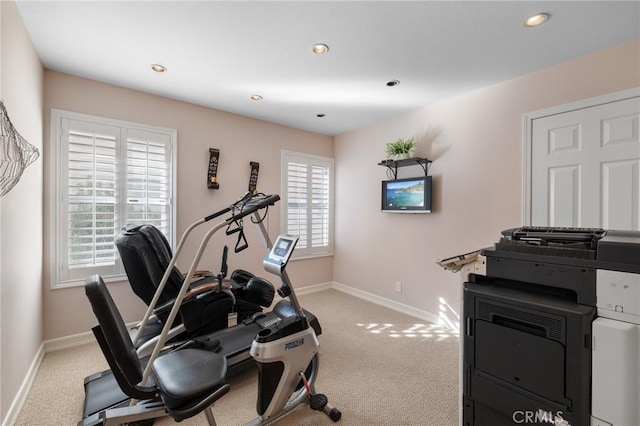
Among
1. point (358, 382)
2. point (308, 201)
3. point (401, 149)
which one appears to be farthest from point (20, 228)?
point (401, 149)

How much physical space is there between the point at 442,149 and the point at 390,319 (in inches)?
82.6

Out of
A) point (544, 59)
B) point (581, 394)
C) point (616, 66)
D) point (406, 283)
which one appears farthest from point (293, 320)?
point (616, 66)

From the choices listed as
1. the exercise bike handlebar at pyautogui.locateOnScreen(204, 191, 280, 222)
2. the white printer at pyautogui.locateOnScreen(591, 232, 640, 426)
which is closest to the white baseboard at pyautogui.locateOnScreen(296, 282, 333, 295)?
the exercise bike handlebar at pyautogui.locateOnScreen(204, 191, 280, 222)

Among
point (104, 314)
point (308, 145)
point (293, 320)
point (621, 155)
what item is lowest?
point (293, 320)

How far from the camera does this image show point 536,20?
5.96 feet

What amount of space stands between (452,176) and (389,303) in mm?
1834

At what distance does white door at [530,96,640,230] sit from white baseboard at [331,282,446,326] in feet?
5.00

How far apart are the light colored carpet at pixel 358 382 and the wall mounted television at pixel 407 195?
137 cm

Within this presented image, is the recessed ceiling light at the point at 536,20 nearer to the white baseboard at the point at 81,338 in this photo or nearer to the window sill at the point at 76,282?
the white baseboard at the point at 81,338

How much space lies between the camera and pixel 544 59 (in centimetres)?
227

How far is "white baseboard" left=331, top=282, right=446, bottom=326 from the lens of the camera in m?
3.26

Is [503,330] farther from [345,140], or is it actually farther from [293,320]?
[345,140]

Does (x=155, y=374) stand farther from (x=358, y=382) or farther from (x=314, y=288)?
(x=314, y=288)

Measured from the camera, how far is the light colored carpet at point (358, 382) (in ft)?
5.78
